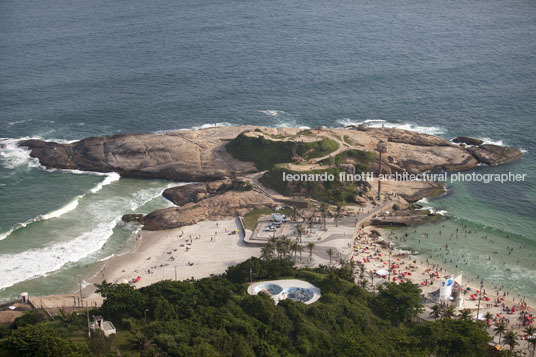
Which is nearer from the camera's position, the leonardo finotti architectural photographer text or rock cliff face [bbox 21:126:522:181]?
the leonardo finotti architectural photographer text

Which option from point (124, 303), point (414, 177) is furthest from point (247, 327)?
point (414, 177)

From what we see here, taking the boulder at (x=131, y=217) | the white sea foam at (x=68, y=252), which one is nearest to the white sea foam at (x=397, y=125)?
the white sea foam at (x=68, y=252)

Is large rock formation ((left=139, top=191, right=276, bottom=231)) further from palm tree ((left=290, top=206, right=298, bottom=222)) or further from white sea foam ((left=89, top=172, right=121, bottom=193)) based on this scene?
white sea foam ((left=89, top=172, right=121, bottom=193))

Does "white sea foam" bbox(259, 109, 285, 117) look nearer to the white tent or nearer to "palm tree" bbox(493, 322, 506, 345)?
the white tent

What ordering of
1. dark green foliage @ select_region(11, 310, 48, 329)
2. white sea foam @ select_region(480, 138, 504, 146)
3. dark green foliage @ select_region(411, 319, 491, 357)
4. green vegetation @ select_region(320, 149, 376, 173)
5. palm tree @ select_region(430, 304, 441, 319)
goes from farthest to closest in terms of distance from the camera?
white sea foam @ select_region(480, 138, 504, 146)
green vegetation @ select_region(320, 149, 376, 173)
palm tree @ select_region(430, 304, 441, 319)
dark green foliage @ select_region(11, 310, 48, 329)
dark green foliage @ select_region(411, 319, 491, 357)

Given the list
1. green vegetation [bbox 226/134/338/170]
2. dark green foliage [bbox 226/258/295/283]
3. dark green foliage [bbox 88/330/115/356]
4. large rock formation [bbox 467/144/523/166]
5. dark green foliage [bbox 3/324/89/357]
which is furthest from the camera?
large rock formation [bbox 467/144/523/166]

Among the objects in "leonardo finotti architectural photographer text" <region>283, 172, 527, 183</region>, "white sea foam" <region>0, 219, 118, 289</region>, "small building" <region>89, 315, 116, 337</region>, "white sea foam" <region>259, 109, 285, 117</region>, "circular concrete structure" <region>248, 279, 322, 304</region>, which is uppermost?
"white sea foam" <region>259, 109, 285, 117</region>

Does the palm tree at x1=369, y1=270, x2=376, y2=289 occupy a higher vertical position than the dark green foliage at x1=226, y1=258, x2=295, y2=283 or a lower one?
lower

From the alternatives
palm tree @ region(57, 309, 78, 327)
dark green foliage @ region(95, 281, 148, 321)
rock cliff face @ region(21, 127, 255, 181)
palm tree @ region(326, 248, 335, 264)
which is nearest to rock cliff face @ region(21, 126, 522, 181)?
rock cliff face @ region(21, 127, 255, 181)

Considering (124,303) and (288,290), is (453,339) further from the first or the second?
(124,303)
